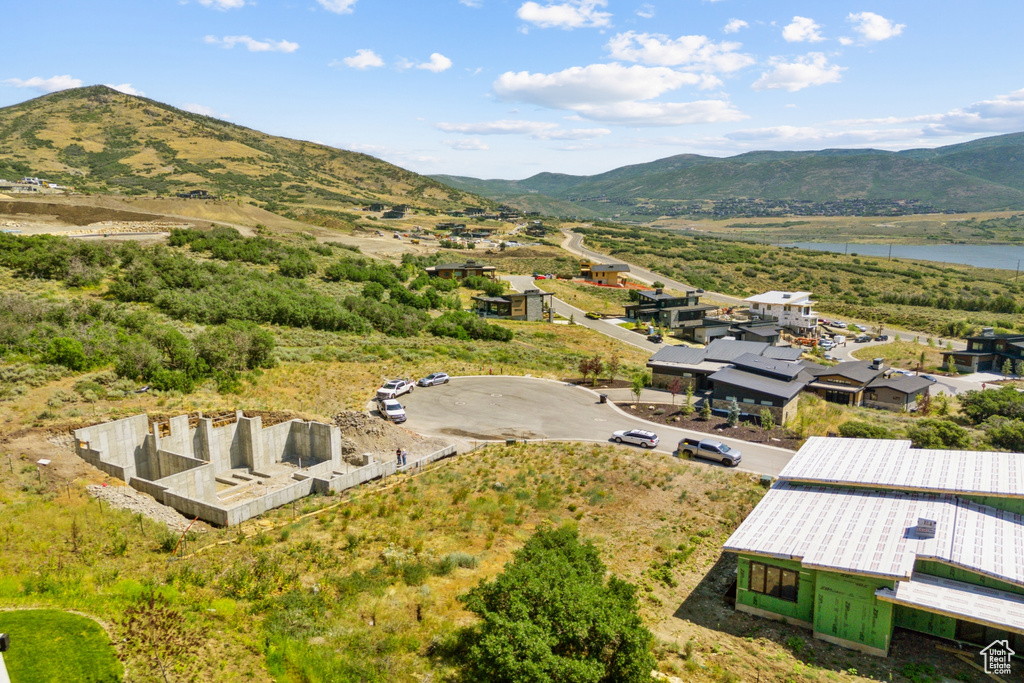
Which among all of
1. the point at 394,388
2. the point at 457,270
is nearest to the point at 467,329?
the point at 394,388

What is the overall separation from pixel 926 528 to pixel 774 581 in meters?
4.35

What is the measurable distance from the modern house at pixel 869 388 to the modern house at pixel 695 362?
4537 mm

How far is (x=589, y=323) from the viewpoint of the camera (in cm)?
7681

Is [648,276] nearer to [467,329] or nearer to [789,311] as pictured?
[789,311]

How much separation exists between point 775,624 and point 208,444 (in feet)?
74.6

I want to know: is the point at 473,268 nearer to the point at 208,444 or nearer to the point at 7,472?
the point at 208,444

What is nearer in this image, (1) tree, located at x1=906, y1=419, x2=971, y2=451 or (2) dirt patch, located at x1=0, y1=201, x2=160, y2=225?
(1) tree, located at x1=906, y1=419, x2=971, y2=451

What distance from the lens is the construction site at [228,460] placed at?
22594 millimetres

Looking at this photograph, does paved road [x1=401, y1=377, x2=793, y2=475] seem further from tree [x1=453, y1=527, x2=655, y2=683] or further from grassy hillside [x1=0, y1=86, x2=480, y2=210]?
grassy hillside [x1=0, y1=86, x2=480, y2=210]

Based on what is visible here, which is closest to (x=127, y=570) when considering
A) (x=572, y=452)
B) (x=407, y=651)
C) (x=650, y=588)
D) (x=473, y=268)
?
(x=407, y=651)

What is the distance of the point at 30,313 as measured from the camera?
38.5 m

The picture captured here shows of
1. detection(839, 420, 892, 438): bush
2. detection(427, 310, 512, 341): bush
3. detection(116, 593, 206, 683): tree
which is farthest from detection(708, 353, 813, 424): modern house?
detection(116, 593, 206, 683): tree

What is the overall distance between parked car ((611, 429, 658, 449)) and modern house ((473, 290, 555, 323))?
41536 millimetres

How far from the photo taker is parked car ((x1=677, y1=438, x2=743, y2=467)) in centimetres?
2923
